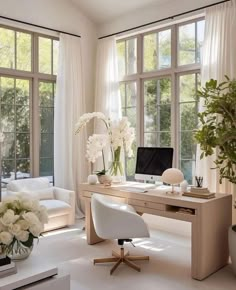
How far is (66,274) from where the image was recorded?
1.96 m

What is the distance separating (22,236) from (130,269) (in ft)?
5.86

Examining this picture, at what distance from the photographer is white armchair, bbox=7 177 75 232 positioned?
4582 mm

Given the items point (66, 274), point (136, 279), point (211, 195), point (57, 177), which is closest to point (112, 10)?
point (57, 177)

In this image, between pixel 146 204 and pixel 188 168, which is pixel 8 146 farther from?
pixel 188 168

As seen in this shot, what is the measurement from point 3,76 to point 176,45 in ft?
8.56

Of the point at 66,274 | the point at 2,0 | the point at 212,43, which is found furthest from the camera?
the point at 2,0

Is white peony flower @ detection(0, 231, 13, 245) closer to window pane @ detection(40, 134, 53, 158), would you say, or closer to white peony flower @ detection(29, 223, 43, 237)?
white peony flower @ detection(29, 223, 43, 237)

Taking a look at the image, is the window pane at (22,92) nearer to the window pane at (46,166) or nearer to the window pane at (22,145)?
the window pane at (22,145)

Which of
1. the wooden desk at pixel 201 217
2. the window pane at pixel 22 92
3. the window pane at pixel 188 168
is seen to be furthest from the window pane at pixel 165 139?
the window pane at pixel 22 92

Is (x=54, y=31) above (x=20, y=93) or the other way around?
above

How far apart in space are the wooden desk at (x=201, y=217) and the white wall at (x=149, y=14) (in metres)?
2.58

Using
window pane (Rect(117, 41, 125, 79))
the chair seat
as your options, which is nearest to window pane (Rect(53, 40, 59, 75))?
window pane (Rect(117, 41, 125, 79))

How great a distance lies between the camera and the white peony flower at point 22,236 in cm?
187

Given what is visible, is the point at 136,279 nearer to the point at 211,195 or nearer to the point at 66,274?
the point at 211,195
